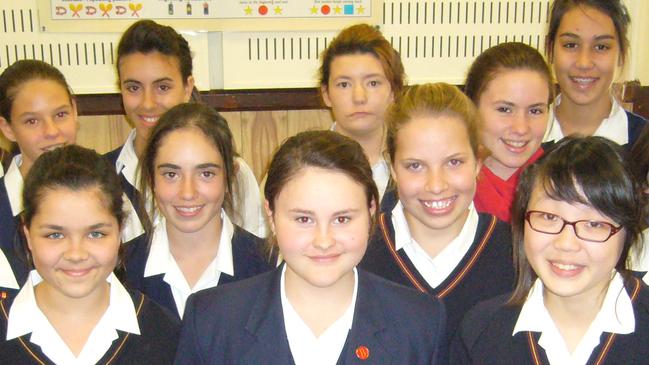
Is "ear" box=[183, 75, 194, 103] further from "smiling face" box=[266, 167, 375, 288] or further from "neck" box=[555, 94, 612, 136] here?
"neck" box=[555, 94, 612, 136]

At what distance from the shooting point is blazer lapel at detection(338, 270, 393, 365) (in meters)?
1.52

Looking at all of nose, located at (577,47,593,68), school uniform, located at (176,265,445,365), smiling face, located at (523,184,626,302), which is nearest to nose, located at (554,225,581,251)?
smiling face, located at (523,184,626,302)

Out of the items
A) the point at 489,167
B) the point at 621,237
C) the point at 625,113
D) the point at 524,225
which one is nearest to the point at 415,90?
the point at 489,167

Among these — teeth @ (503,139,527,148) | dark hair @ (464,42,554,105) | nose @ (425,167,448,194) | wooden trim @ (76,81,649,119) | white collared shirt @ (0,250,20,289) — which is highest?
dark hair @ (464,42,554,105)

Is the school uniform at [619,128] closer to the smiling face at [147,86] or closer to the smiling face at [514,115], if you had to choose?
the smiling face at [514,115]

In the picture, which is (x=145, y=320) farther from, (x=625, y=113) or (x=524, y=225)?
(x=625, y=113)

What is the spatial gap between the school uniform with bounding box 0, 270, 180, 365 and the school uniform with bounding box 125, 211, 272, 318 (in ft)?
0.64

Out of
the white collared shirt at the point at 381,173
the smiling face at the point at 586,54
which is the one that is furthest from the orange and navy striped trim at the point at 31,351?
the smiling face at the point at 586,54

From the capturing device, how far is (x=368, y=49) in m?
2.47

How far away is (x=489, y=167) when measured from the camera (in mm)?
2250

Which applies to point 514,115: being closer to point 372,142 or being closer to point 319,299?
point 372,142

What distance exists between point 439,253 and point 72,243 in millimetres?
888

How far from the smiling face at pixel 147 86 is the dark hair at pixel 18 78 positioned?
201 millimetres

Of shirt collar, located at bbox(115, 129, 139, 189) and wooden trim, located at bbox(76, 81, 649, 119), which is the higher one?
wooden trim, located at bbox(76, 81, 649, 119)
